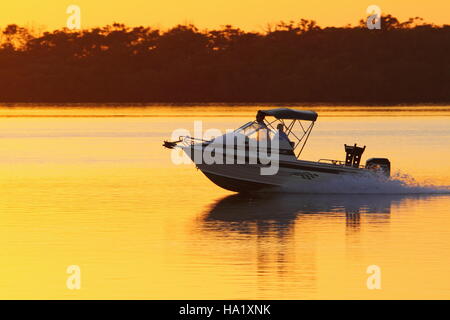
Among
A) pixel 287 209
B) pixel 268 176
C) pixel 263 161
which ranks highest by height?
pixel 263 161

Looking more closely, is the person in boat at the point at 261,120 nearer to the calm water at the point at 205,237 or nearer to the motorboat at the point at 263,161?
the motorboat at the point at 263,161

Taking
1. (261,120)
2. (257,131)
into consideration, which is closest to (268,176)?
(257,131)

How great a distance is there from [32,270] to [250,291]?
4.36m

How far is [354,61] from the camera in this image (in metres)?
197

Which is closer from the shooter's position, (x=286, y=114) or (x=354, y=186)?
(x=286, y=114)

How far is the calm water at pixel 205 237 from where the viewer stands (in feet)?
70.3

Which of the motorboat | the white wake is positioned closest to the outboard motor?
the motorboat

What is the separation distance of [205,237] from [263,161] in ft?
23.4

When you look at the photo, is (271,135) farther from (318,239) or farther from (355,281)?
(355,281)

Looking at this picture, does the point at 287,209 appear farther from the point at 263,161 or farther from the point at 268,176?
the point at 268,176

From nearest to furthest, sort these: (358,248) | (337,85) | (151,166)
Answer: (358,248) → (151,166) → (337,85)

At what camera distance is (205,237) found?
88.4 ft

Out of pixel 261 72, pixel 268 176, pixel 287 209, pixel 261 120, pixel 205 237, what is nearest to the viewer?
pixel 205 237
